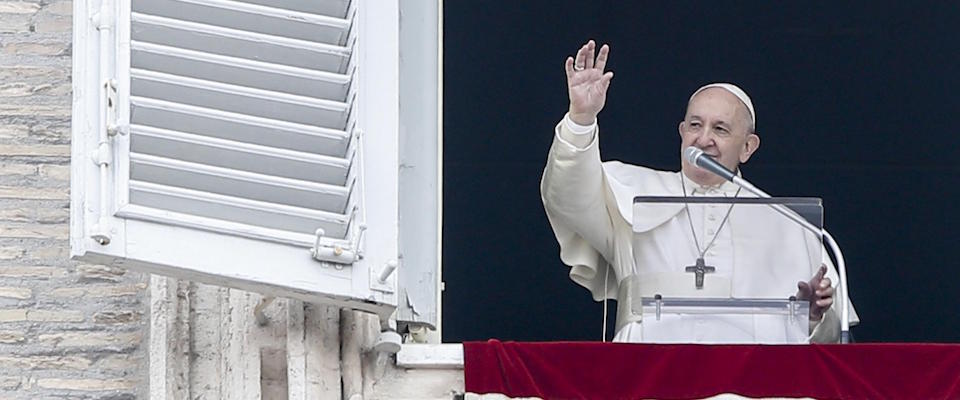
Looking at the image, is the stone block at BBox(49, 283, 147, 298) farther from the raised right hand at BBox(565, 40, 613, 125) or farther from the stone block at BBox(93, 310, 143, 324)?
the raised right hand at BBox(565, 40, 613, 125)

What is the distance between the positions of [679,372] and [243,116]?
3.82 ft

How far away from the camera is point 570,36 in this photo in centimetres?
1077

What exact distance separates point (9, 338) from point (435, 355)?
1.14m

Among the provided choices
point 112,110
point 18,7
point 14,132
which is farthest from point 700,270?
Result: point 18,7

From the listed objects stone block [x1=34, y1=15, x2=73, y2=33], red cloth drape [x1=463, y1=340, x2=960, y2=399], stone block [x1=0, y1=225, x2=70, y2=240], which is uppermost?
stone block [x1=34, y1=15, x2=73, y2=33]

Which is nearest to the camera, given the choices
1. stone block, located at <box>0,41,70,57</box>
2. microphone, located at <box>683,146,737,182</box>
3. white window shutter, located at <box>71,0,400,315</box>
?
white window shutter, located at <box>71,0,400,315</box>

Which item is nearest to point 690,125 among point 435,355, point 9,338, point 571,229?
point 571,229

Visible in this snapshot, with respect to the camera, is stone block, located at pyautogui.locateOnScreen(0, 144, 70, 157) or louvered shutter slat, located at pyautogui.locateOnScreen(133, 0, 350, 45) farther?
stone block, located at pyautogui.locateOnScreen(0, 144, 70, 157)

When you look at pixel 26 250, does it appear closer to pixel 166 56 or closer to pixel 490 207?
pixel 166 56

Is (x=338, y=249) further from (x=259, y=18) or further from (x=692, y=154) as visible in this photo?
(x=692, y=154)

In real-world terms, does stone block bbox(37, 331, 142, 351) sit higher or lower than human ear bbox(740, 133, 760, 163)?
lower

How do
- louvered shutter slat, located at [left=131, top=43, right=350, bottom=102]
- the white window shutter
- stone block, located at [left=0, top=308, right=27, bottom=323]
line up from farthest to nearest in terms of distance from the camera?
stone block, located at [left=0, top=308, right=27, bottom=323] < louvered shutter slat, located at [left=131, top=43, right=350, bottom=102] < the white window shutter

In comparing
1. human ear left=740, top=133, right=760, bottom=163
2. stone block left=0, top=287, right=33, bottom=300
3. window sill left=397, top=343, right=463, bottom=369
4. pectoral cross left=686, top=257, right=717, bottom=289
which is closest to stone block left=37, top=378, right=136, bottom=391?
stone block left=0, top=287, right=33, bottom=300

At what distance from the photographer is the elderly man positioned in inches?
319
